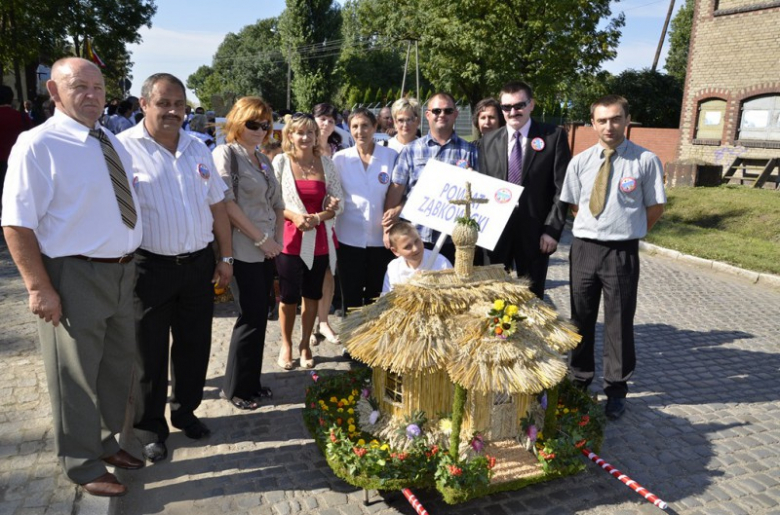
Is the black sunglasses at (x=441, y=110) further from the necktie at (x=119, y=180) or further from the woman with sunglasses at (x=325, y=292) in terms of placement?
the necktie at (x=119, y=180)

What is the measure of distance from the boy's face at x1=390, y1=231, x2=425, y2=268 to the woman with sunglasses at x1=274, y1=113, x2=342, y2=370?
3.51 ft

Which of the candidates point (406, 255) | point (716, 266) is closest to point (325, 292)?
point (406, 255)

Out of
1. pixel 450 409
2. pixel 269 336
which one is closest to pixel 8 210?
pixel 450 409

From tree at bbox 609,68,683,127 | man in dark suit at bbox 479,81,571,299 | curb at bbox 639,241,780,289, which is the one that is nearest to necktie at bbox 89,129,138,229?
man in dark suit at bbox 479,81,571,299

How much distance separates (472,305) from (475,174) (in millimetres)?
1180

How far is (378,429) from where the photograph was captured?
3729mm

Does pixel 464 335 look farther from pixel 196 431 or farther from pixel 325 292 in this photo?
pixel 325 292

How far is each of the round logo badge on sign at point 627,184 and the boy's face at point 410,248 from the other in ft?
5.35

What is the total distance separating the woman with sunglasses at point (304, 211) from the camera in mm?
4953

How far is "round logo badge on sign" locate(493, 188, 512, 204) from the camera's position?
13.3ft

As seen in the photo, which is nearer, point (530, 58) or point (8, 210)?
point (8, 210)

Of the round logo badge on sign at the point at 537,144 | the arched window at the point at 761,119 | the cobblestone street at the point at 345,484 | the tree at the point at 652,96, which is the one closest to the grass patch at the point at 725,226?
the arched window at the point at 761,119

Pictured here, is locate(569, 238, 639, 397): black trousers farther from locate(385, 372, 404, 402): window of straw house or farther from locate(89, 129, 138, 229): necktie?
locate(89, 129, 138, 229): necktie

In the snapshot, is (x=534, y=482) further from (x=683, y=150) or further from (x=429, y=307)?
(x=683, y=150)
